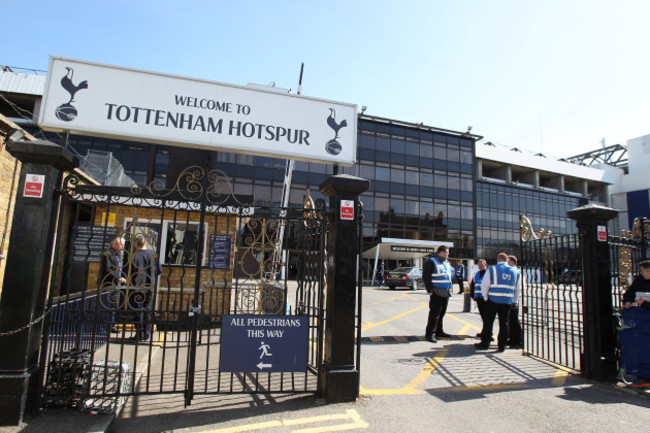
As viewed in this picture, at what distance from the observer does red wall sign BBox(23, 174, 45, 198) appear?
3.96 metres

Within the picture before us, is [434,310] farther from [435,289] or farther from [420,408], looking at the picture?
[420,408]

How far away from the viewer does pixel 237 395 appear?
4645 mm

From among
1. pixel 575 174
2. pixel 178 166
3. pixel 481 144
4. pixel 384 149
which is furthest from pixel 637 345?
pixel 575 174

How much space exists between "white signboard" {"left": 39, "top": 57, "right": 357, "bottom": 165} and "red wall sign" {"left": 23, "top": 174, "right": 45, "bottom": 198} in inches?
24.5

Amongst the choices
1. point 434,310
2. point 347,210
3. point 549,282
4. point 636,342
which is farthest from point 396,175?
point 347,210

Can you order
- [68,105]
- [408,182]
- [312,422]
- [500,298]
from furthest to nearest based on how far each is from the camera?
[408,182] < [500,298] < [68,105] < [312,422]

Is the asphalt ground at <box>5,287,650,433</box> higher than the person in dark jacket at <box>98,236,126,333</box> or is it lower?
lower

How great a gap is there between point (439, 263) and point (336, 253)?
4.07 metres

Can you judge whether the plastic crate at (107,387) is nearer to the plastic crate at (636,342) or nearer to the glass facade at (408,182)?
the plastic crate at (636,342)

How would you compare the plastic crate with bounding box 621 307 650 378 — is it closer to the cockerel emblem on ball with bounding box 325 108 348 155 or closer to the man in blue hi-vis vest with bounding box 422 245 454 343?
the man in blue hi-vis vest with bounding box 422 245 454 343

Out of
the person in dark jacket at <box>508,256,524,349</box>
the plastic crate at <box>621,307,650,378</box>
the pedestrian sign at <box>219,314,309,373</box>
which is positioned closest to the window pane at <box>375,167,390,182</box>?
the person in dark jacket at <box>508,256,524,349</box>

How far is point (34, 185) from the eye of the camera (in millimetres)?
3975

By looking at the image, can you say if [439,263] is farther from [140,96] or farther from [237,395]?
[140,96]

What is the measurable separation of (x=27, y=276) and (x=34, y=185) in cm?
94
